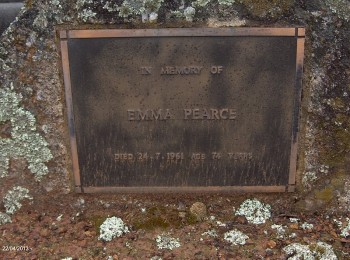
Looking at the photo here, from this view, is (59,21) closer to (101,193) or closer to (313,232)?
(101,193)

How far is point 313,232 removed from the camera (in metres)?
1.87

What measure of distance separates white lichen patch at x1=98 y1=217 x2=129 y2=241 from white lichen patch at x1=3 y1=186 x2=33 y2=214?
0.40 meters

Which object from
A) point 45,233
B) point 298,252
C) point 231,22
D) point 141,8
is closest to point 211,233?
point 298,252

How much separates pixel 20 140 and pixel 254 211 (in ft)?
3.82

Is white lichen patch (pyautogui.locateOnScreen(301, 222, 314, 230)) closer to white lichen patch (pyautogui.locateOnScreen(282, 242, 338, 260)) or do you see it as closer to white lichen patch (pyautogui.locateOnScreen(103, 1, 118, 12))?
white lichen patch (pyautogui.locateOnScreen(282, 242, 338, 260))

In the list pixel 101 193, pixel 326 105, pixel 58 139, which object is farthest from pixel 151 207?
pixel 326 105

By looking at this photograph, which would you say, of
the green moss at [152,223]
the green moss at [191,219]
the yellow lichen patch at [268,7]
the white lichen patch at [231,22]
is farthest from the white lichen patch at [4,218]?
the yellow lichen patch at [268,7]

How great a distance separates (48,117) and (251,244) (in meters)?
1.10

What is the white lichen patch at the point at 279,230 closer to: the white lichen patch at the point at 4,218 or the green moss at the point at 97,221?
the green moss at the point at 97,221

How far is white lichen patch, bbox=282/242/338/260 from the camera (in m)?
1.74

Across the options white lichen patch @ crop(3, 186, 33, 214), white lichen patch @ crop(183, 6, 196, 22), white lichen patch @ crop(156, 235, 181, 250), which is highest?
white lichen patch @ crop(183, 6, 196, 22)

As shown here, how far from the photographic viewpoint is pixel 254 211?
196cm

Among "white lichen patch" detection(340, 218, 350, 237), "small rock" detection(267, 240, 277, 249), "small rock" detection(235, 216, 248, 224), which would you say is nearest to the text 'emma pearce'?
"small rock" detection(235, 216, 248, 224)

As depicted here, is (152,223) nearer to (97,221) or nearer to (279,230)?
(97,221)
